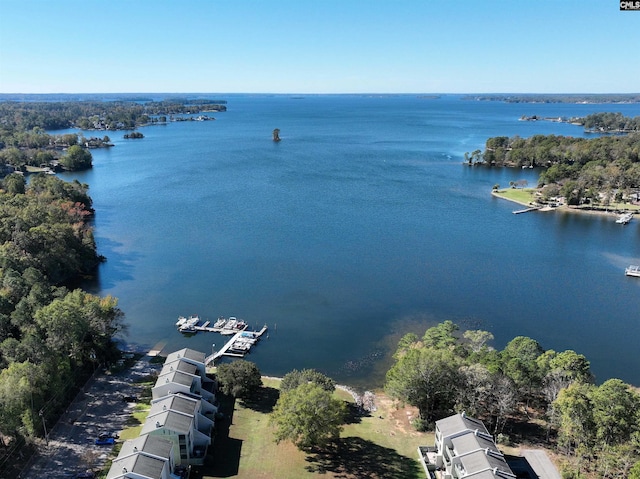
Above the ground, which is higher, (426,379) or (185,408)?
(426,379)

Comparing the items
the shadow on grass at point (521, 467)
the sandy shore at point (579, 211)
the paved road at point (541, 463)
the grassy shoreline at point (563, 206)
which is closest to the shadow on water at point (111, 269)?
the shadow on grass at point (521, 467)

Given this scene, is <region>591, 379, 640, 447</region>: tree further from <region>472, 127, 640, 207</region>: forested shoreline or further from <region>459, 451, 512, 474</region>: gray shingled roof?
<region>472, 127, 640, 207</region>: forested shoreline

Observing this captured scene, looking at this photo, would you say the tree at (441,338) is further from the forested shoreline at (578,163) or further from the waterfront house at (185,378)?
the forested shoreline at (578,163)

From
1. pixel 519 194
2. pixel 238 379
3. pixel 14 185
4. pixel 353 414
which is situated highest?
pixel 14 185

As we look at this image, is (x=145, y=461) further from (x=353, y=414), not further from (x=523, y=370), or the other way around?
(x=523, y=370)

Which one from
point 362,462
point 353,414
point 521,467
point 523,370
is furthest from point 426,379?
point 521,467

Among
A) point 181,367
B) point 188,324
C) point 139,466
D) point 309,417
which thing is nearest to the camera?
point 139,466
